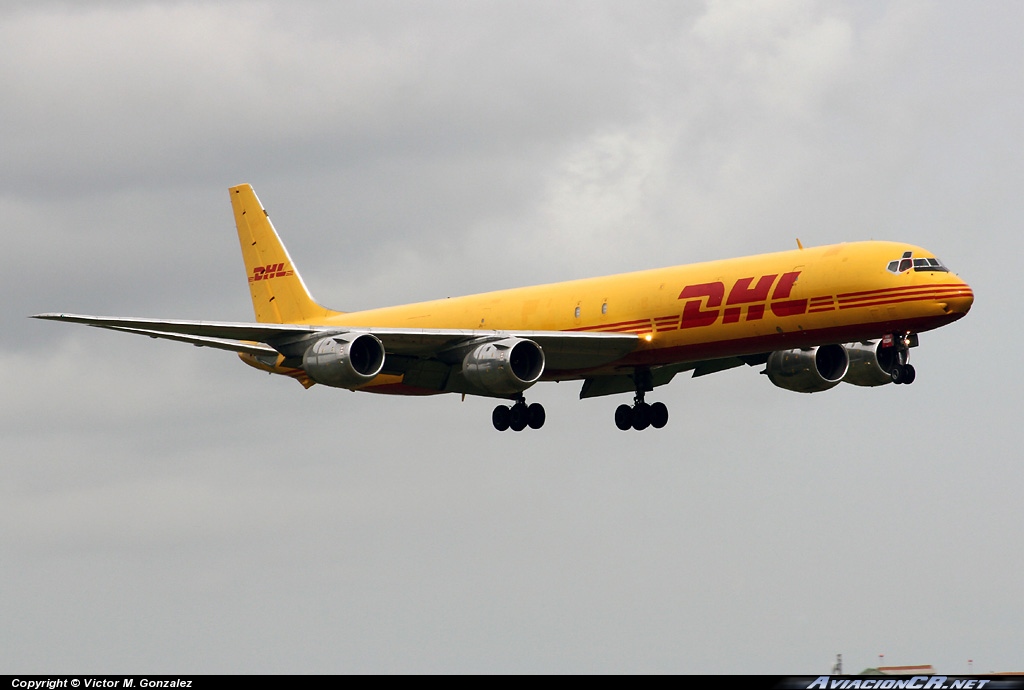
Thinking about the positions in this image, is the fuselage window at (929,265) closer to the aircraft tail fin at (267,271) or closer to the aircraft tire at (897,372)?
the aircraft tire at (897,372)

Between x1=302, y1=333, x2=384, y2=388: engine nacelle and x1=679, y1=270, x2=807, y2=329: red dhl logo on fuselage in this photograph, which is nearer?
x1=679, y1=270, x2=807, y2=329: red dhl logo on fuselage

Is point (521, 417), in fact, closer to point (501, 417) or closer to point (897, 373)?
point (501, 417)

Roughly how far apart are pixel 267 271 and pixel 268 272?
94 mm

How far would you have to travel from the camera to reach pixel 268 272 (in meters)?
76.8

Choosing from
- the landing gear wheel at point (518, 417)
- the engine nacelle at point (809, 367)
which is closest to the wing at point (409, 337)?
the landing gear wheel at point (518, 417)

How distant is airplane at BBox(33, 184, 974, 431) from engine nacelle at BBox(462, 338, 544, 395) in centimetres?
5

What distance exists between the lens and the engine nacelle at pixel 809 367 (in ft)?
212

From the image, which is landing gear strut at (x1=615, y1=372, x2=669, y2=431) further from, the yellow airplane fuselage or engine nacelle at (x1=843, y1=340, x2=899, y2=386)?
engine nacelle at (x1=843, y1=340, x2=899, y2=386)

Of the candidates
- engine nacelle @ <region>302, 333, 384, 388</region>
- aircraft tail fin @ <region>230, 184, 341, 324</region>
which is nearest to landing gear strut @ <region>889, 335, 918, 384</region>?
engine nacelle @ <region>302, 333, 384, 388</region>

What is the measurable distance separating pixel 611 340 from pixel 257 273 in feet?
76.9

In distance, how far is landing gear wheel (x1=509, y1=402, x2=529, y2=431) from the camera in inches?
2603

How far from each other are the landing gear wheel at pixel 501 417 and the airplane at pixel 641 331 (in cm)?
4

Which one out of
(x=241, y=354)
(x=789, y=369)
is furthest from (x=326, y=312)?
(x=789, y=369)
